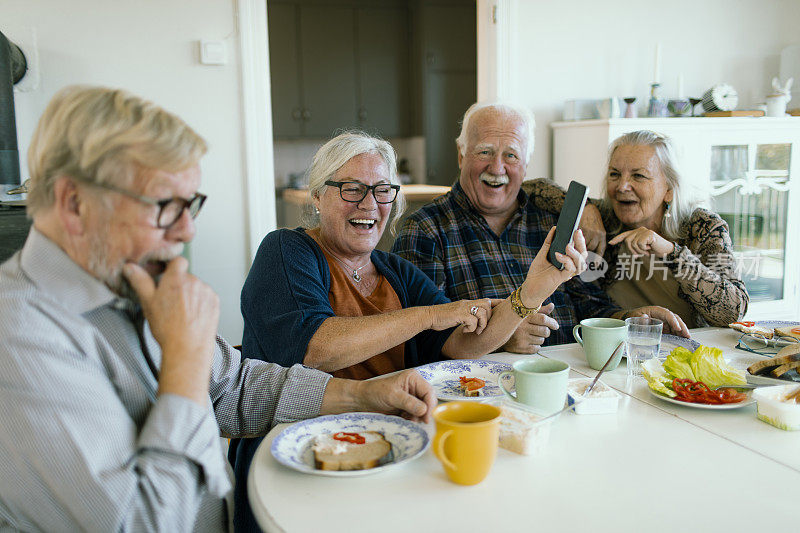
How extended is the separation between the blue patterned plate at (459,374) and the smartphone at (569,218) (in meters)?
0.27

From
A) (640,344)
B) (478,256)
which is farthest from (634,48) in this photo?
(640,344)

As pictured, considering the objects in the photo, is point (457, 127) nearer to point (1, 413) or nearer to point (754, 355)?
point (754, 355)

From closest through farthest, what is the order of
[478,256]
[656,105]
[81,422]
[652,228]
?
[81,422] < [478,256] < [652,228] < [656,105]

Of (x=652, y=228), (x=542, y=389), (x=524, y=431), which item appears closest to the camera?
(x=524, y=431)

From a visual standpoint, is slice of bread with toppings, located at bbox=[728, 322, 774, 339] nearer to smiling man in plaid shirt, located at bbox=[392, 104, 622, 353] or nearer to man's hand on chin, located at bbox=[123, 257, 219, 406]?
smiling man in plaid shirt, located at bbox=[392, 104, 622, 353]

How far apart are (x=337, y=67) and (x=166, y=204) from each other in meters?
5.12

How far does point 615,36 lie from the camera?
3.75 metres

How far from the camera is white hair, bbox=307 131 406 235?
1.63m

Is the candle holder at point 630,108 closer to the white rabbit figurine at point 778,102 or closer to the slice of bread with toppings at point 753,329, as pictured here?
the white rabbit figurine at point 778,102

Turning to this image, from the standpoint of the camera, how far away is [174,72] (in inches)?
117

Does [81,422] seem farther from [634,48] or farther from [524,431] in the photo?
[634,48]

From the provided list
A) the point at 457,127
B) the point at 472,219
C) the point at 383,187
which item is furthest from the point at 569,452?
the point at 457,127

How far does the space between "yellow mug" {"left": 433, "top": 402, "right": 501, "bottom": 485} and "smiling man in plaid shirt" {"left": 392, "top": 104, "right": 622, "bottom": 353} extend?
46.2 inches

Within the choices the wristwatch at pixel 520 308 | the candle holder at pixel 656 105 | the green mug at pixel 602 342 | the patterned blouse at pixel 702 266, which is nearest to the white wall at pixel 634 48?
the candle holder at pixel 656 105
